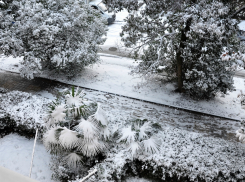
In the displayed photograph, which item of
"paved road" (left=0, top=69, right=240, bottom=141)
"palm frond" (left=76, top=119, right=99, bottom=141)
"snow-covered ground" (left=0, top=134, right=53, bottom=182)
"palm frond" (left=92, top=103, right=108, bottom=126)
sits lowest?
"snow-covered ground" (left=0, top=134, right=53, bottom=182)

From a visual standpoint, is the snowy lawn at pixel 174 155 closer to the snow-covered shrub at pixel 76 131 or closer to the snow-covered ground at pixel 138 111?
the snow-covered ground at pixel 138 111

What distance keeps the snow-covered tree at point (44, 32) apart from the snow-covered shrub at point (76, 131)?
10.9 feet

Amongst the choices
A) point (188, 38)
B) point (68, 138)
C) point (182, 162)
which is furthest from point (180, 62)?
point (68, 138)

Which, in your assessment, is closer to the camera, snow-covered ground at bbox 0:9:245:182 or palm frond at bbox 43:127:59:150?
palm frond at bbox 43:127:59:150

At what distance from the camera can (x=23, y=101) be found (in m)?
7.15

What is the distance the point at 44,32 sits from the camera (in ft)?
25.4

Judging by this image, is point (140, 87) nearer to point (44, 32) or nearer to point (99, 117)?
point (44, 32)

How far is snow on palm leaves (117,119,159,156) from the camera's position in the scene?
5.30 meters

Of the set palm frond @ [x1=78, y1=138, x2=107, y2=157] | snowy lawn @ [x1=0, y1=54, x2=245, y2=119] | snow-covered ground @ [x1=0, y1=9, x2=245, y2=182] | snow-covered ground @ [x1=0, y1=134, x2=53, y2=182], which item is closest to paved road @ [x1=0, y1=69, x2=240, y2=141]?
snow-covered ground @ [x1=0, y1=9, x2=245, y2=182]

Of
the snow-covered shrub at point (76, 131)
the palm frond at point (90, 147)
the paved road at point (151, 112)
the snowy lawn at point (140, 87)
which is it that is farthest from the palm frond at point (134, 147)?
the snowy lawn at point (140, 87)

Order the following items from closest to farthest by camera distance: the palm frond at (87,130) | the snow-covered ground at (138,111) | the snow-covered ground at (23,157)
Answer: the palm frond at (87,130), the snow-covered ground at (138,111), the snow-covered ground at (23,157)

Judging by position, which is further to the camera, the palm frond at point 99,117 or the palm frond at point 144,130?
the palm frond at point 144,130

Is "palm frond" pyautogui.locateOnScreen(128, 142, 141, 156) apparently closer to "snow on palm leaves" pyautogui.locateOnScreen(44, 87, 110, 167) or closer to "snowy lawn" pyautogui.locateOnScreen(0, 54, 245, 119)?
"snow on palm leaves" pyautogui.locateOnScreen(44, 87, 110, 167)

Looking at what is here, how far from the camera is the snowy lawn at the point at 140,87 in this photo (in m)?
8.46
